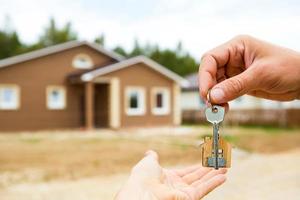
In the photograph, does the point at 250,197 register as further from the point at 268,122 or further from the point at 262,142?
the point at 268,122

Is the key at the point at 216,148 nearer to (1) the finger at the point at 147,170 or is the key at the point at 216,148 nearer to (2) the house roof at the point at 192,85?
(1) the finger at the point at 147,170

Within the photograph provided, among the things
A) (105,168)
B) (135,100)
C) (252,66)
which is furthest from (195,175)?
(135,100)

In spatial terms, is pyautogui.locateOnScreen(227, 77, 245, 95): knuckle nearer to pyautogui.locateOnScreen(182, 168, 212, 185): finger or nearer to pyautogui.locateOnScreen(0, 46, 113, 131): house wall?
pyautogui.locateOnScreen(182, 168, 212, 185): finger

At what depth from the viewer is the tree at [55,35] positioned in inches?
1725

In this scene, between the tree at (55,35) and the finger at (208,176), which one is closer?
the finger at (208,176)

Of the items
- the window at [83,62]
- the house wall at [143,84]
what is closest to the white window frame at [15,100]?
the window at [83,62]

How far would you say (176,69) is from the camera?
42.5 m

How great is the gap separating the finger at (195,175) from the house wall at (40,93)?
18861 mm

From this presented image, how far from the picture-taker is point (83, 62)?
2314 centimetres

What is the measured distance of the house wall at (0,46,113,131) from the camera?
20422mm

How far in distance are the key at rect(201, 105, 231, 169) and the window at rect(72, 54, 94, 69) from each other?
2119cm

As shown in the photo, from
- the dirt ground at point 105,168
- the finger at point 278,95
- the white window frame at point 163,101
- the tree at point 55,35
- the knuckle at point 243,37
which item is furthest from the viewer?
the tree at point 55,35

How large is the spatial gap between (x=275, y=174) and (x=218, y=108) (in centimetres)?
729

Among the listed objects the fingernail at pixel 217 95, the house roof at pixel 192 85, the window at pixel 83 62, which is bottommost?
the fingernail at pixel 217 95
